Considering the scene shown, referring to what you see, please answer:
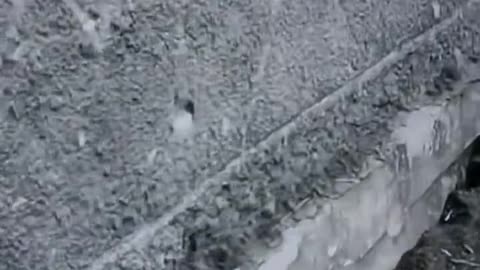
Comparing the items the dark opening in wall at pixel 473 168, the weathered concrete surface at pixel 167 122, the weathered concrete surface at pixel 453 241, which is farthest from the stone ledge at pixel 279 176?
the dark opening in wall at pixel 473 168

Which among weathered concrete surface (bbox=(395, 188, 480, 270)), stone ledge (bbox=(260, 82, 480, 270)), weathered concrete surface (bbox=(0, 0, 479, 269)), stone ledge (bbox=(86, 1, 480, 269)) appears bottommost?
weathered concrete surface (bbox=(395, 188, 480, 270))

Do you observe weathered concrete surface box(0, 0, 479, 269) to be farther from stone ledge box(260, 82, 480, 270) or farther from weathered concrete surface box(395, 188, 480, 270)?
weathered concrete surface box(395, 188, 480, 270)

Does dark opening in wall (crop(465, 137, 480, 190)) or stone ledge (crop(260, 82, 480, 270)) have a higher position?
stone ledge (crop(260, 82, 480, 270))

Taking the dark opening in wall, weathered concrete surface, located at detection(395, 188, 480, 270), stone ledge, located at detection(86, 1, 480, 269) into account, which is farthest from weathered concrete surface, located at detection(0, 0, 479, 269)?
the dark opening in wall

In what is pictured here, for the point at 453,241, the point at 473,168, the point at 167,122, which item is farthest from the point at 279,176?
the point at 473,168

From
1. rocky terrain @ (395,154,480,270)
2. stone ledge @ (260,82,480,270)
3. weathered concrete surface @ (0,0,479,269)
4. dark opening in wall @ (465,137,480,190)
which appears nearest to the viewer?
weathered concrete surface @ (0,0,479,269)

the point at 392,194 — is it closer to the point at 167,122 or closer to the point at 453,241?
the point at 453,241

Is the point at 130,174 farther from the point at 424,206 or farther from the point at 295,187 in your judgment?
the point at 424,206

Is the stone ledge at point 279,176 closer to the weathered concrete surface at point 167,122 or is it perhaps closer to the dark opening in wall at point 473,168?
the weathered concrete surface at point 167,122
